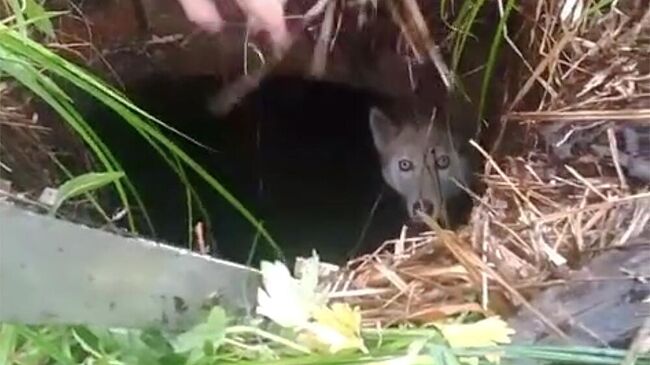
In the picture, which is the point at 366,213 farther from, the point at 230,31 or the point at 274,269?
the point at 274,269

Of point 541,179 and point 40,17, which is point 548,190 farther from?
point 40,17

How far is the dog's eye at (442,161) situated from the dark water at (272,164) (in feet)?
0.22

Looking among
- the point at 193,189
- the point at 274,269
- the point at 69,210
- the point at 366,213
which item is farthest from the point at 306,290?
the point at 366,213

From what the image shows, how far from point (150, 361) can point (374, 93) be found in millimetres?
570

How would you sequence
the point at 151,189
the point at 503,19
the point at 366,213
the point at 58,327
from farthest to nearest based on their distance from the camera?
the point at 366,213
the point at 503,19
the point at 151,189
the point at 58,327

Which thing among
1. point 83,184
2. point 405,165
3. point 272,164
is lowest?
point 405,165

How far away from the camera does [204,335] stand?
0.61 meters

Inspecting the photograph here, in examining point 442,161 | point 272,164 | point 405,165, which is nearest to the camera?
point 272,164

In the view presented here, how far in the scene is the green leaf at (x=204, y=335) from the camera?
23.7 inches

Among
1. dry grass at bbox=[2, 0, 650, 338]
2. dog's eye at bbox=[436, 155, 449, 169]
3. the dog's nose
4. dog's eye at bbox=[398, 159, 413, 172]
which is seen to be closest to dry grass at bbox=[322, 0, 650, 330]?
dry grass at bbox=[2, 0, 650, 338]

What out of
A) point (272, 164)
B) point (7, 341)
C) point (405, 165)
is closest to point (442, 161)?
point (405, 165)

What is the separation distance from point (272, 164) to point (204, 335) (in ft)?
1.50

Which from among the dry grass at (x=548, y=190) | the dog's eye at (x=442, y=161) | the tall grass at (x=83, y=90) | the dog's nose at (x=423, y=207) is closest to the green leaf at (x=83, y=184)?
the tall grass at (x=83, y=90)

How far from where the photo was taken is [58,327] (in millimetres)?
562
